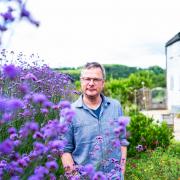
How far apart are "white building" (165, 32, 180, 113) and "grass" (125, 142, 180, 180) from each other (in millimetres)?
18146

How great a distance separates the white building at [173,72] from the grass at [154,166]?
Answer: 18.1 metres

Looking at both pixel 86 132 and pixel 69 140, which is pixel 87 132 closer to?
pixel 86 132

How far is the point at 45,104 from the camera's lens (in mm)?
2146

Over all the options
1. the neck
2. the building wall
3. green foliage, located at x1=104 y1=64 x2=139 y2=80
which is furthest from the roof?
the neck

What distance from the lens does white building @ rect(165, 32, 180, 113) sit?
1116 inches

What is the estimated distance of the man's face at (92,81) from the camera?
365 cm

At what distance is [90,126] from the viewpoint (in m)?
3.73

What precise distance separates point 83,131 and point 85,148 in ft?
0.41

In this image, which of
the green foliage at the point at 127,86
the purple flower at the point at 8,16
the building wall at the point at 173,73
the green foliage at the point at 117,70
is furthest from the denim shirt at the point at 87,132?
the green foliage at the point at 117,70

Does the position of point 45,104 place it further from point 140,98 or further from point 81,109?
point 140,98

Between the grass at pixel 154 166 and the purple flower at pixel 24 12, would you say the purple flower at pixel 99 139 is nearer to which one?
the purple flower at pixel 24 12

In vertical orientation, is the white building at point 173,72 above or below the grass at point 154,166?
above

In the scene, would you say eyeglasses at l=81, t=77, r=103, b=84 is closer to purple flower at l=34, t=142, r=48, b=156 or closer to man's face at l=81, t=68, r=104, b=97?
man's face at l=81, t=68, r=104, b=97

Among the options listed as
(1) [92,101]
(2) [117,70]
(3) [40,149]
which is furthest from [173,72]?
(3) [40,149]
